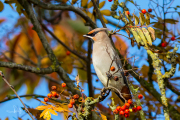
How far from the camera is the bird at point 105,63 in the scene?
3.68 metres

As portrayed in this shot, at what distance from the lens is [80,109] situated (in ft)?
8.75

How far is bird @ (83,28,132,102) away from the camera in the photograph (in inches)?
145

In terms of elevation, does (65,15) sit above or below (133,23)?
above

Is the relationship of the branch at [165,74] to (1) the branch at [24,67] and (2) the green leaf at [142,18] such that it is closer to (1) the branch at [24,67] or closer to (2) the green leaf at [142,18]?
(2) the green leaf at [142,18]

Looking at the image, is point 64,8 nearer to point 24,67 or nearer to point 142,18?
point 24,67

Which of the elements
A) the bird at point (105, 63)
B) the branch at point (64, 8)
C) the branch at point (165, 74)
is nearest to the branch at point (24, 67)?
the bird at point (105, 63)

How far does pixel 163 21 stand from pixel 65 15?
26.4ft

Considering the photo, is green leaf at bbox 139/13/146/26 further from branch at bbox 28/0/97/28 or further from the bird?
branch at bbox 28/0/97/28

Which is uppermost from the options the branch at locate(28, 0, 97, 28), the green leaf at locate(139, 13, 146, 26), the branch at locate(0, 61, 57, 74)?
the branch at locate(28, 0, 97, 28)

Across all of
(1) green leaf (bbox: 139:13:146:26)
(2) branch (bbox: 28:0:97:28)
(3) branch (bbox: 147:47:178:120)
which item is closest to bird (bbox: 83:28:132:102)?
(2) branch (bbox: 28:0:97:28)

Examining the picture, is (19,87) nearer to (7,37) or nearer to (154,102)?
(7,37)

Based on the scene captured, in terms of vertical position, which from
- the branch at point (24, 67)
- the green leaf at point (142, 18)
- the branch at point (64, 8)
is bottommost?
the branch at point (24, 67)

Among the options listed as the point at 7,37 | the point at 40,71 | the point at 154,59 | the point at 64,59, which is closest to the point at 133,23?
the point at 154,59

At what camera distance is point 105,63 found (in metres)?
3.71
